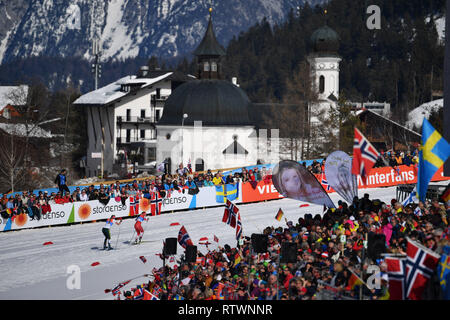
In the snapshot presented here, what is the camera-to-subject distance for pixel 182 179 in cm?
3538

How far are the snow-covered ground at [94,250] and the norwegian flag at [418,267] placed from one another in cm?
1050

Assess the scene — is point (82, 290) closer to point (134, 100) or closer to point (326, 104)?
point (326, 104)

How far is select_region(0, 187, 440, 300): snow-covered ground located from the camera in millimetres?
20984

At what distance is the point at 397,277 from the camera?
35.1ft

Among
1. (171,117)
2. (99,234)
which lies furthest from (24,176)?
(99,234)

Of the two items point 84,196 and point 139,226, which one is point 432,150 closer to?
point 139,226

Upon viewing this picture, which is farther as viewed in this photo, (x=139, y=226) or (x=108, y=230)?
(x=139, y=226)

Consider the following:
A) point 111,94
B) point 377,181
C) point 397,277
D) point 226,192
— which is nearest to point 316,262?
point 397,277

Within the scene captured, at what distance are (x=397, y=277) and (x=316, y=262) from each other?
3925mm

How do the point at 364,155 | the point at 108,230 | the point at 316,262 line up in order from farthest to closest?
the point at 108,230
the point at 316,262
the point at 364,155

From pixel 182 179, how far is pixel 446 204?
19.2 metres

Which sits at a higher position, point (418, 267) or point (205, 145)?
point (418, 267)

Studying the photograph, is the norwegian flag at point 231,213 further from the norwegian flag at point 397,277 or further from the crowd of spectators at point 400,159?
the crowd of spectators at point 400,159

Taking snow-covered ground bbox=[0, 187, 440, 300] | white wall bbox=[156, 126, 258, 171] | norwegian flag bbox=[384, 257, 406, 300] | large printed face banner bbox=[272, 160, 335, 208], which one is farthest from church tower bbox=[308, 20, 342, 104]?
norwegian flag bbox=[384, 257, 406, 300]
